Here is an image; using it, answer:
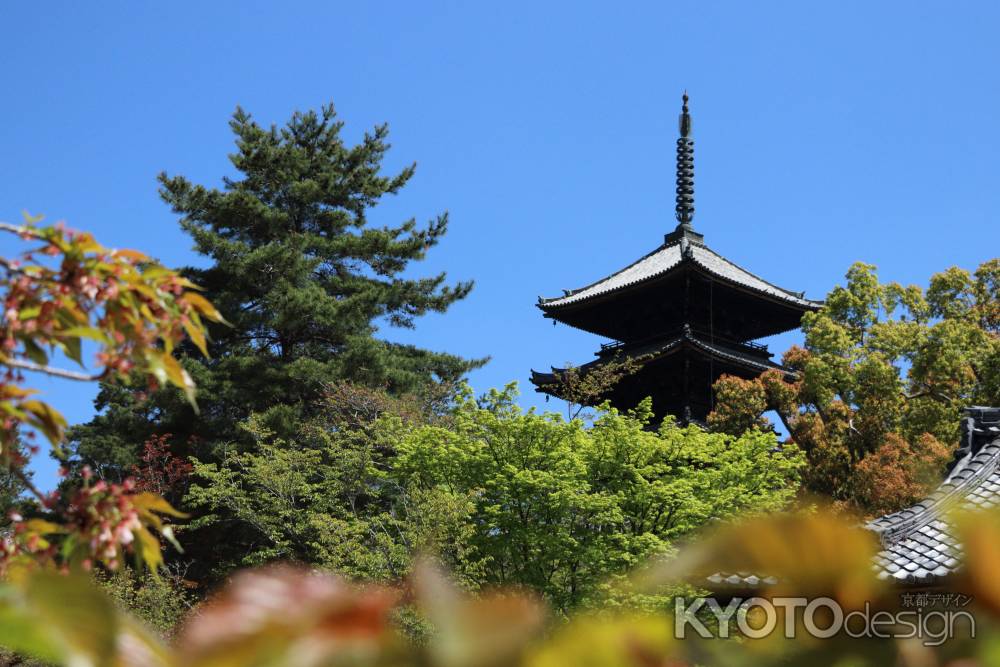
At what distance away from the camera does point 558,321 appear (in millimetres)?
22781

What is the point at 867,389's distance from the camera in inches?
704

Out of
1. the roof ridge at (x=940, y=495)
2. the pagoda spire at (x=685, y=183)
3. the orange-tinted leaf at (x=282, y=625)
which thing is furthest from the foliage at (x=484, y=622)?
the pagoda spire at (x=685, y=183)

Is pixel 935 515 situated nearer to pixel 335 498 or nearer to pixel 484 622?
pixel 484 622

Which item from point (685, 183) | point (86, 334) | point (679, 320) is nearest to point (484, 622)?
point (86, 334)

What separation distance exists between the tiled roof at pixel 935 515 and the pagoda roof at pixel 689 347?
1173cm

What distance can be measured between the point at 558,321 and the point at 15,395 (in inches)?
831

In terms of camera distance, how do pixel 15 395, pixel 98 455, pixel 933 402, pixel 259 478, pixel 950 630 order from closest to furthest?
pixel 950 630 → pixel 15 395 → pixel 259 478 → pixel 933 402 → pixel 98 455

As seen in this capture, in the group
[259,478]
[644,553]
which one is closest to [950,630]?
[644,553]

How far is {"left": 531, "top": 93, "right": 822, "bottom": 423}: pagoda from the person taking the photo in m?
20.6

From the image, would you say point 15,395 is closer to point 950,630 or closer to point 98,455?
point 950,630

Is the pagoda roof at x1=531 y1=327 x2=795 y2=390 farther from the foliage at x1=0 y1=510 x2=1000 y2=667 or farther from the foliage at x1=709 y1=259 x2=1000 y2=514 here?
the foliage at x1=0 y1=510 x2=1000 y2=667

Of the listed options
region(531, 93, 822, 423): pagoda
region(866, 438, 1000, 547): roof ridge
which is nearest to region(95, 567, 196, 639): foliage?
region(531, 93, 822, 423): pagoda

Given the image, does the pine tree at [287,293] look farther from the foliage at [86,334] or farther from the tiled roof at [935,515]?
the foliage at [86,334]

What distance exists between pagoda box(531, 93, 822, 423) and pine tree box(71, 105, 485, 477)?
10.6 feet
